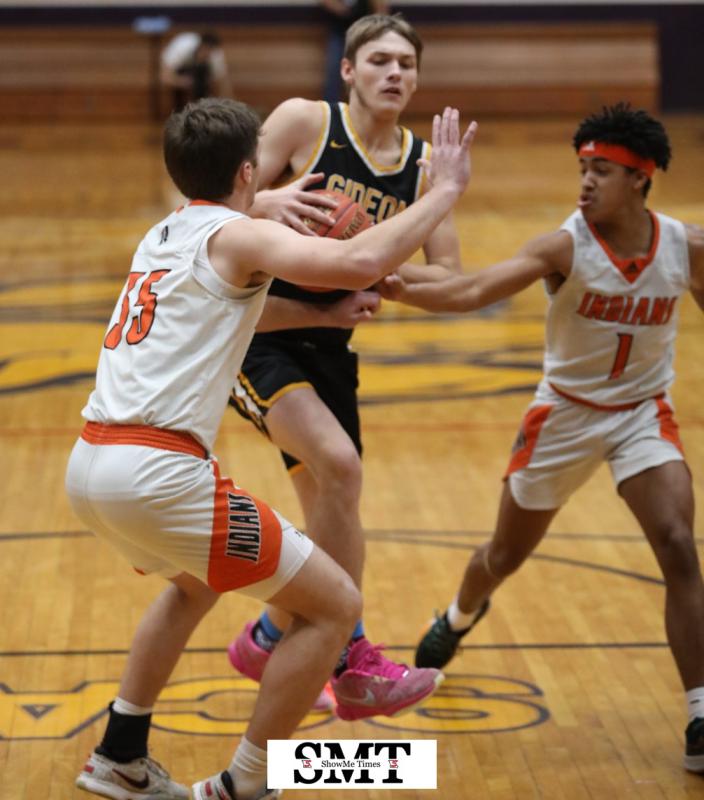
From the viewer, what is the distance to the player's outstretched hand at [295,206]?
3730 millimetres

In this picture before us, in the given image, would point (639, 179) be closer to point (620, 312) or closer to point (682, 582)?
point (620, 312)

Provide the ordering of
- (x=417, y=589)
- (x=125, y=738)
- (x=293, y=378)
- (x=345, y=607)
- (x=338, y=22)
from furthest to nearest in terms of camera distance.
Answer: (x=338, y=22)
(x=417, y=589)
(x=293, y=378)
(x=125, y=738)
(x=345, y=607)

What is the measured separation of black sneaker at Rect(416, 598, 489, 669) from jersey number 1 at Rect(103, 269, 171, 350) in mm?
1773

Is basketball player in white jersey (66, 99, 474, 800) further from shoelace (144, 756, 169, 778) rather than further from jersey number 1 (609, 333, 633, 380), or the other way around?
jersey number 1 (609, 333, 633, 380)

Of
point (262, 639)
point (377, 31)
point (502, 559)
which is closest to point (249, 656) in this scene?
point (262, 639)

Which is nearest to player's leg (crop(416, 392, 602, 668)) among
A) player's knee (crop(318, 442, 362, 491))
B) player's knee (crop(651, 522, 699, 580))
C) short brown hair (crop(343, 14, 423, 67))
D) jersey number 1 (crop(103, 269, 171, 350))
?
player's knee (crop(651, 522, 699, 580))

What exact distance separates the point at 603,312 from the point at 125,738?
1.92 metres

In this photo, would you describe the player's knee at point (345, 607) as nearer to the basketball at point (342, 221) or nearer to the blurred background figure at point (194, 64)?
the basketball at point (342, 221)

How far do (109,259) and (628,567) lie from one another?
6374 millimetres

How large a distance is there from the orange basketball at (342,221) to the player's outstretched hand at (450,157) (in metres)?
0.42

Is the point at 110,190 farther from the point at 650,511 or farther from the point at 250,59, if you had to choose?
the point at 650,511

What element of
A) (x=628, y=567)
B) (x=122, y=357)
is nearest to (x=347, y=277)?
(x=122, y=357)

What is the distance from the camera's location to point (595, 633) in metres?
4.88

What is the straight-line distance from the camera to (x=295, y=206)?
3.75 meters
